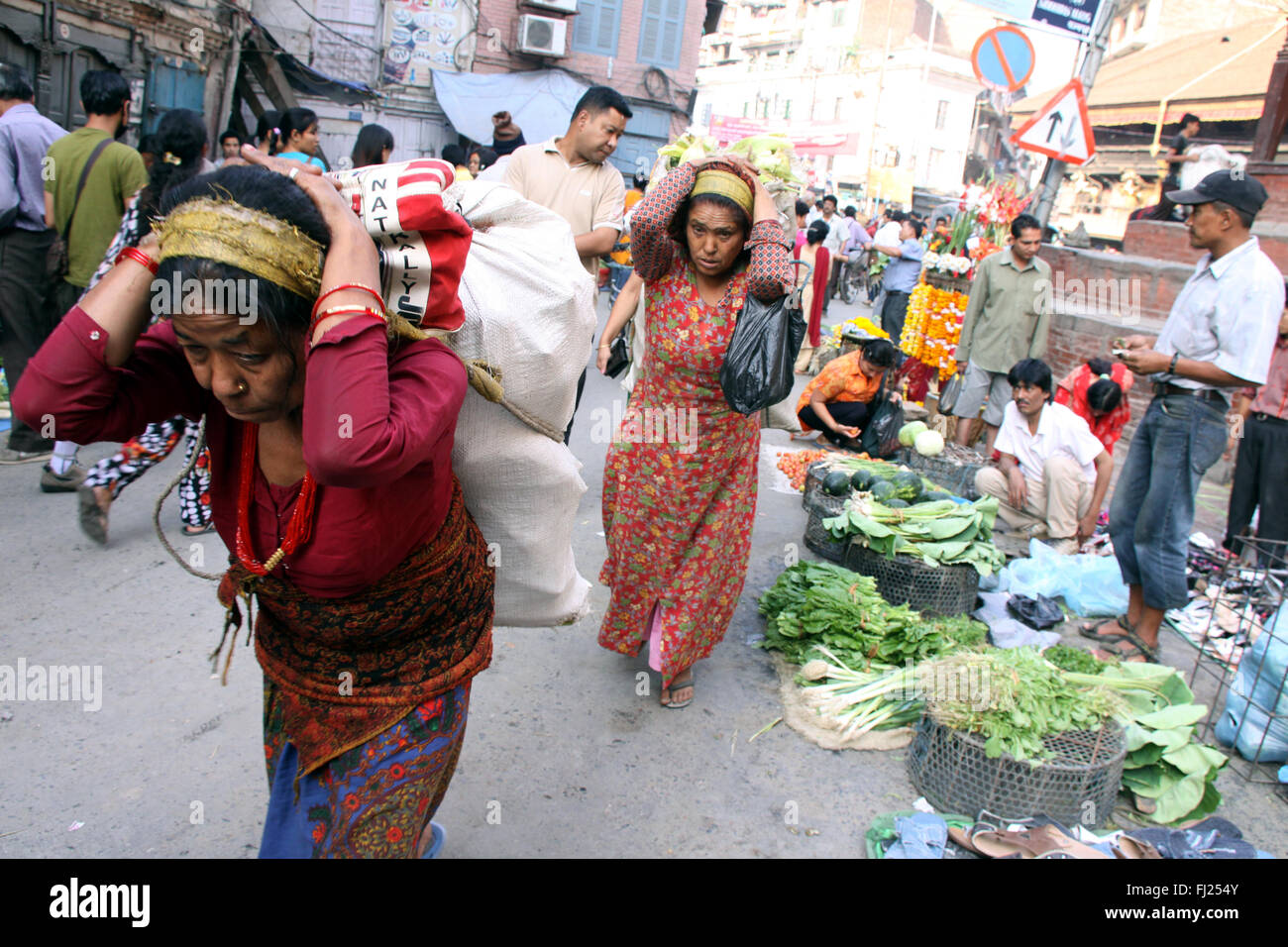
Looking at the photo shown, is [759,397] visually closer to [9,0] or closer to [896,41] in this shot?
[9,0]

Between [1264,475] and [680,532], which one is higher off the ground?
[1264,475]

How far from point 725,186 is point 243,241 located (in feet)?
7.01

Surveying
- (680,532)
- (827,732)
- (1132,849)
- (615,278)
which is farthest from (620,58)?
(1132,849)

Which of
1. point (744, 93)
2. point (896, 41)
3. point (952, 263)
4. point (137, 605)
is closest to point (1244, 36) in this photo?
point (952, 263)

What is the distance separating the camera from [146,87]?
11.2m

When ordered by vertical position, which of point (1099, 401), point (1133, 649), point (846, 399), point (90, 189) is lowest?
point (1133, 649)

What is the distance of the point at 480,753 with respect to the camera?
316cm

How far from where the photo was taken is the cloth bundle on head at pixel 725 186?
10.4 ft

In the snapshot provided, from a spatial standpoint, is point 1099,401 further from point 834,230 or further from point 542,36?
point 542,36

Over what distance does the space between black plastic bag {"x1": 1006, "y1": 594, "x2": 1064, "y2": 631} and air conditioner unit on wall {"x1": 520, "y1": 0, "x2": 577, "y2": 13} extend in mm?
17747

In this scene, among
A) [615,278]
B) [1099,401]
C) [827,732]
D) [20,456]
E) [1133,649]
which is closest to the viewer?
[827,732]

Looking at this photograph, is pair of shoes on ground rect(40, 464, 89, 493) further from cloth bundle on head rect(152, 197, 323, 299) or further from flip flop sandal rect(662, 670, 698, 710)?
cloth bundle on head rect(152, 197, 323, 299)

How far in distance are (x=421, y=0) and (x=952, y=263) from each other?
44.7ft

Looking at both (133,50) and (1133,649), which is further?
(133,50)
